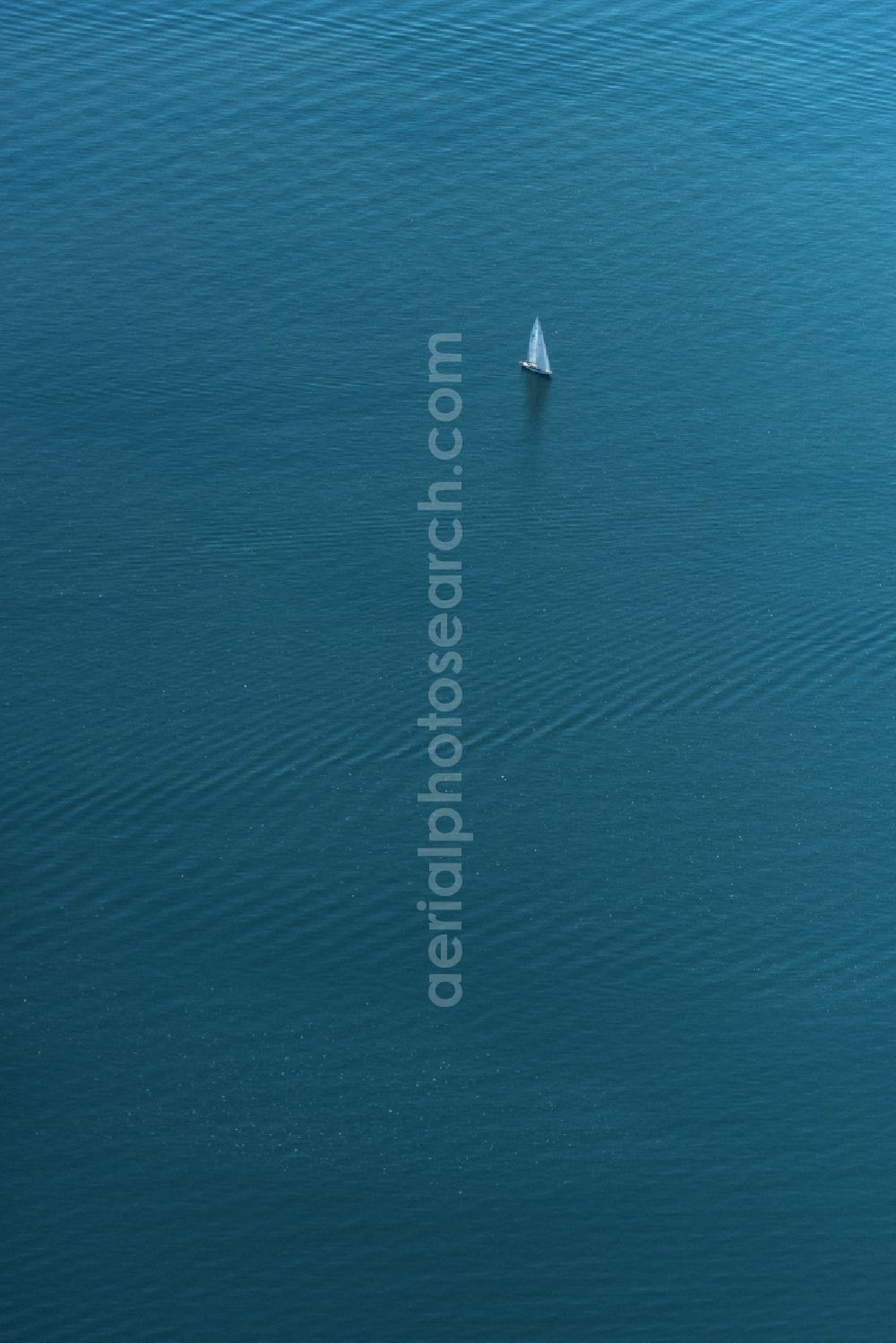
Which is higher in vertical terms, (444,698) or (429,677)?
(429,677)

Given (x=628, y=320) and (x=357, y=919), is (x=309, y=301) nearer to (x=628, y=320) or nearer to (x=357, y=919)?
(x=628, y=320)

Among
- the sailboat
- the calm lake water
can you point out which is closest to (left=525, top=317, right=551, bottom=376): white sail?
the sailboat

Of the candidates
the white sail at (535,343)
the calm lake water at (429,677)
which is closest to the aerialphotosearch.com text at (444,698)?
the calm lake water at (429,677)

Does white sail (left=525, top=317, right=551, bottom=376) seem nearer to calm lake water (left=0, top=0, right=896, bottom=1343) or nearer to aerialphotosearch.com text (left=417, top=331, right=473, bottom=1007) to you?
calm lake water (left=0, top=0, right=896, bottom=1343)

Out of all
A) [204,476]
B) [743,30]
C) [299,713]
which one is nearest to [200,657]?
[299,713]

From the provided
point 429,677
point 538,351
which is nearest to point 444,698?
point 429,677

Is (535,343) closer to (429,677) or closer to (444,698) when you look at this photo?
(429,677)
